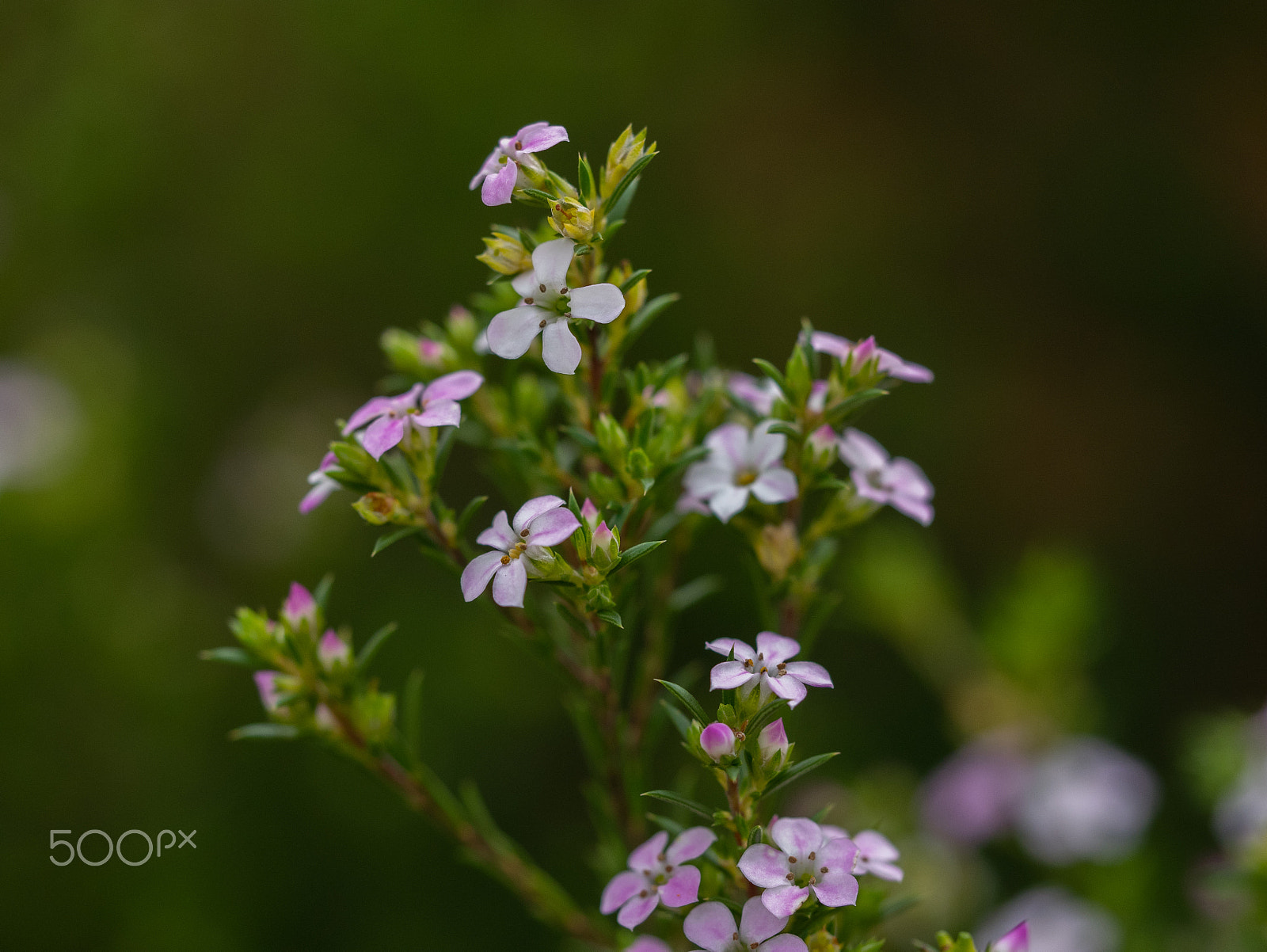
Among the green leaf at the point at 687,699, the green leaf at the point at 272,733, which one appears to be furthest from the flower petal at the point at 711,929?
the green leaf at the point at 272,733


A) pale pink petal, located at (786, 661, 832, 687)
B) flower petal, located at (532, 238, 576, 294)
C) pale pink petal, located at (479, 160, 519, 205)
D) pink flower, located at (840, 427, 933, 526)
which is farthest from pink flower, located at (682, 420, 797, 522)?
pale pink petal, located at (479, 160, 519, 205)

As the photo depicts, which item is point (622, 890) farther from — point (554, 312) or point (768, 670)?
point (554, 312)

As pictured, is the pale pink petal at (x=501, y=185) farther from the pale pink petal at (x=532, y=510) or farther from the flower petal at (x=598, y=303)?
the pale pink petal at (x=532, y=510)

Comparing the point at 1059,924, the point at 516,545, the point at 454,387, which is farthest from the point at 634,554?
the point at 1059,924

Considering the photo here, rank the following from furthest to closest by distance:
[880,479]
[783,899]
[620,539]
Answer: [880,479] < [620,539] < [783,899]

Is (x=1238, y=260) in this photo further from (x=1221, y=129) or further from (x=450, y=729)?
(x=450, y=729)

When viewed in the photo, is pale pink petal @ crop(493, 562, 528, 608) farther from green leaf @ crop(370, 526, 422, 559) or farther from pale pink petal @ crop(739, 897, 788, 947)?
pale pink petal @ crop(739, 897, 788, 947)
